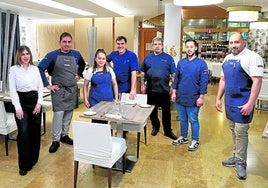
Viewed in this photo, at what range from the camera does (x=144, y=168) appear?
3.35 metres

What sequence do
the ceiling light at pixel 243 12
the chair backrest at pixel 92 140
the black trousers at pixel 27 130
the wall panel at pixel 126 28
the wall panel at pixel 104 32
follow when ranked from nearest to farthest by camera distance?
the chair backrest at pixel 92 140
the black trousers at pixel 27 130
the ceiling light at pixel 243 12
the wall panel at pixel 126 28
the wall panel at pixel 104 32

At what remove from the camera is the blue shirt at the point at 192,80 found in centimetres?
366

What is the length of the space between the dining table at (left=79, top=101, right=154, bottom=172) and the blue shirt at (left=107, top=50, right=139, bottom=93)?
61cm

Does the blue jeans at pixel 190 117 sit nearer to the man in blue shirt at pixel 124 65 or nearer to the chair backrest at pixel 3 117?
the man in blue shirt at pixel 124 65

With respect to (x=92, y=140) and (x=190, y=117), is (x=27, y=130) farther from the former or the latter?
(x=190, y=117)

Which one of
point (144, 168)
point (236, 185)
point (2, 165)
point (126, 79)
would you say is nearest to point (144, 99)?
point (126, 79)

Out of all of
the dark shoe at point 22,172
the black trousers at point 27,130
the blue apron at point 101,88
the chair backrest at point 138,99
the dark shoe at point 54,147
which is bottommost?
the dark shoe at point 22,172

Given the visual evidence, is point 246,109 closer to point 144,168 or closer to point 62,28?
point 144,168

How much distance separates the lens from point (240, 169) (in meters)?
3.15

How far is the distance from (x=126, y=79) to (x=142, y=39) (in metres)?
5.45

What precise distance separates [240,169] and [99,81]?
6.65 ft

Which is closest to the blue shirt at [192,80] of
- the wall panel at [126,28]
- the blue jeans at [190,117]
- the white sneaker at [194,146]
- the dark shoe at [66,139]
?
the blue jeans at [190,117]

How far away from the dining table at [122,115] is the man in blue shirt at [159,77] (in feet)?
2.78

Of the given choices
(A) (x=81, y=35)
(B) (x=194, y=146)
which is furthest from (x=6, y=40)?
(B) (x=194, y=146)
